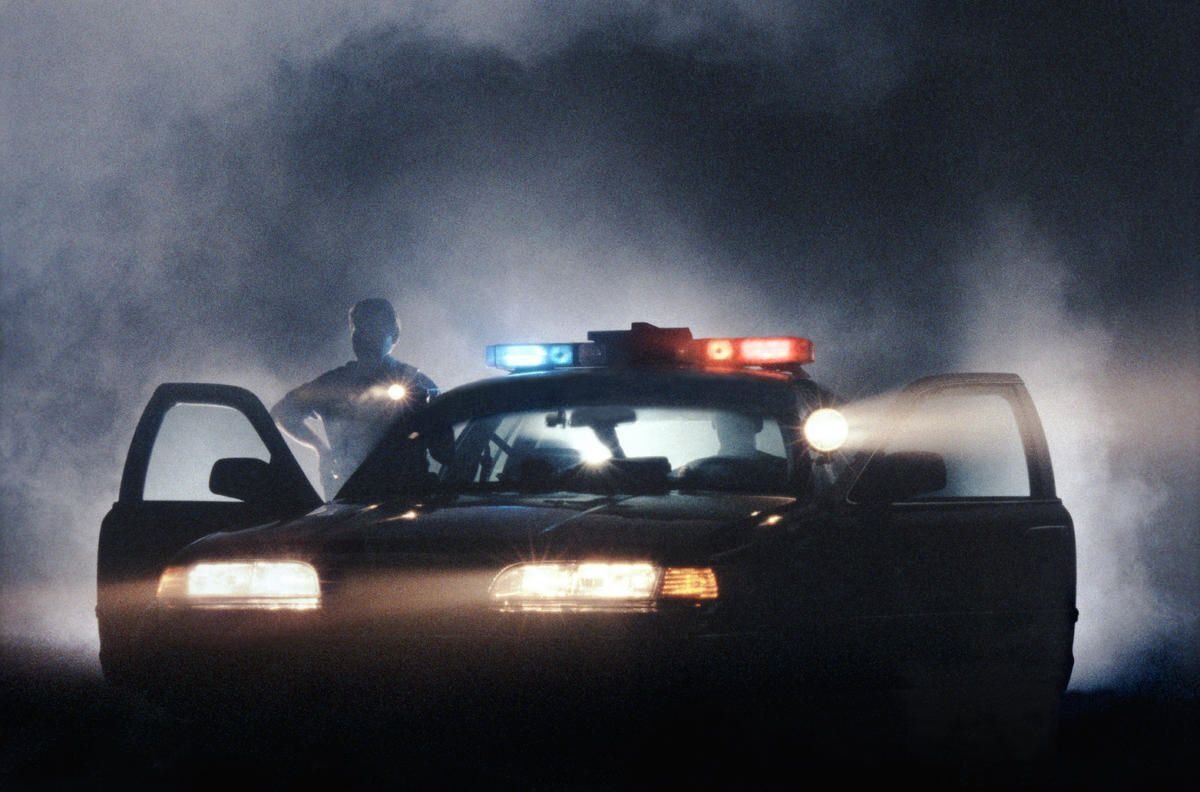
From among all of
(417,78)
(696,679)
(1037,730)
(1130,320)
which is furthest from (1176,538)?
(696,679)

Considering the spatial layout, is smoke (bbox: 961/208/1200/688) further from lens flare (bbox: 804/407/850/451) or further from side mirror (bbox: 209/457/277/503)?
side mirror (bbox: 209/457/277/503)

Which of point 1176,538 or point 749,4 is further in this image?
point 749,4

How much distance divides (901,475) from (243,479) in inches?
70.6

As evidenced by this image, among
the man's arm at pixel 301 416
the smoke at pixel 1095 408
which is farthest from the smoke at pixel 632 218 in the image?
the man's arm at pixel 301 416

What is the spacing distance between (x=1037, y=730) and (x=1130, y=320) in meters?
16.8

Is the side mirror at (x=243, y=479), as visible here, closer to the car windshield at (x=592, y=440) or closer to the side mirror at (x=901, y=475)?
the car windshield at (x=592, y=440)

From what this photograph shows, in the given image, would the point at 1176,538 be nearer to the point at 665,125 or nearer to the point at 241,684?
the point at 665,125

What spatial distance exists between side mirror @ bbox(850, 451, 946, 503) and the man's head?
16.6 feet

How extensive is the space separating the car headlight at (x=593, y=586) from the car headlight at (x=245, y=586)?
461mm

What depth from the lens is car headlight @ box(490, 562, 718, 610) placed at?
4.62 metres

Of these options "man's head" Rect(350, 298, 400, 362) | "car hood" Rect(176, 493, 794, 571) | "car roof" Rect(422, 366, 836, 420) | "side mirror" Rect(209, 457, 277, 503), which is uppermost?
"man's head" Rect(350, 298, 400, 362)

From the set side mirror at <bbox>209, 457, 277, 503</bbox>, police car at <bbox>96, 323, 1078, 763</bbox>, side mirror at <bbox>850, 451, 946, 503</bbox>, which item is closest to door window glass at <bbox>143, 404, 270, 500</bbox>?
police car at <bbox>96, 323, 1078, 763</bbox>

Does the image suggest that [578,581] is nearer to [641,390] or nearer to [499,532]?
[499,532]

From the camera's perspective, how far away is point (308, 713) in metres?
4.66
